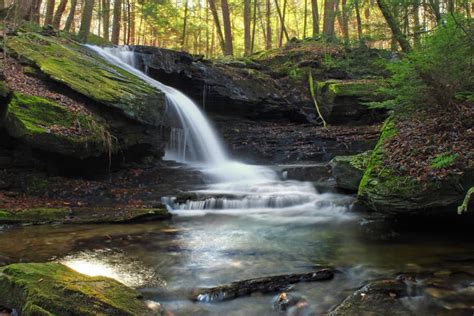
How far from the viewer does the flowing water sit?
527cm

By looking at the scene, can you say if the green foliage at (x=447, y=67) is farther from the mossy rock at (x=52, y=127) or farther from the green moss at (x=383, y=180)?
the mossy rock at (x=52, y=127)

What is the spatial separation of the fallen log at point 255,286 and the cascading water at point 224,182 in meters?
3.69

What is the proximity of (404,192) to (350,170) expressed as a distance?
313cm

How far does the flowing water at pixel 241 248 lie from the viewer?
207 inches

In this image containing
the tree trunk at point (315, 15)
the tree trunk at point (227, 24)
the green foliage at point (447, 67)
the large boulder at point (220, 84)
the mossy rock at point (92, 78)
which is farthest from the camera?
the tree trunk at point (315, 15)

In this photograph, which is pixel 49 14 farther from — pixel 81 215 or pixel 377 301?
pixel 377 301

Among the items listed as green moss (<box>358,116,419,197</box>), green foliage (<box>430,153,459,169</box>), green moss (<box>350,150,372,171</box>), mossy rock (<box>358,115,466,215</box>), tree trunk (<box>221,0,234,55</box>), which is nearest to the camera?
green foliage (<box>430,153,459,169</box>)

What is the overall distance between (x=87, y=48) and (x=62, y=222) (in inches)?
341

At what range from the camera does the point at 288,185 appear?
11539 mm

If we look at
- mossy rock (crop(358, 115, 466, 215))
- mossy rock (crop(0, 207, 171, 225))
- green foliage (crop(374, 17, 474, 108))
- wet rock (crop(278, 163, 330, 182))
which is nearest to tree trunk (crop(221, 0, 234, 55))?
wet rock (crop(278, 163, 330, 182))

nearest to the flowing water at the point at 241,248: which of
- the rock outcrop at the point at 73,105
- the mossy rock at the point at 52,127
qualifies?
the mossy rock at the point at 52,127

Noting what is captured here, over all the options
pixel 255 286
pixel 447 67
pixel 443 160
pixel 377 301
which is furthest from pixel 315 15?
pixel 377 301

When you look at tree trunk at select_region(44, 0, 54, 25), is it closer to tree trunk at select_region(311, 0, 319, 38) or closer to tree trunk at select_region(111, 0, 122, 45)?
tree trunk at select_region(111, 0, 122, 45)

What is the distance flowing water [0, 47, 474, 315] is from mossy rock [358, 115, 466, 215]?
583 mm
